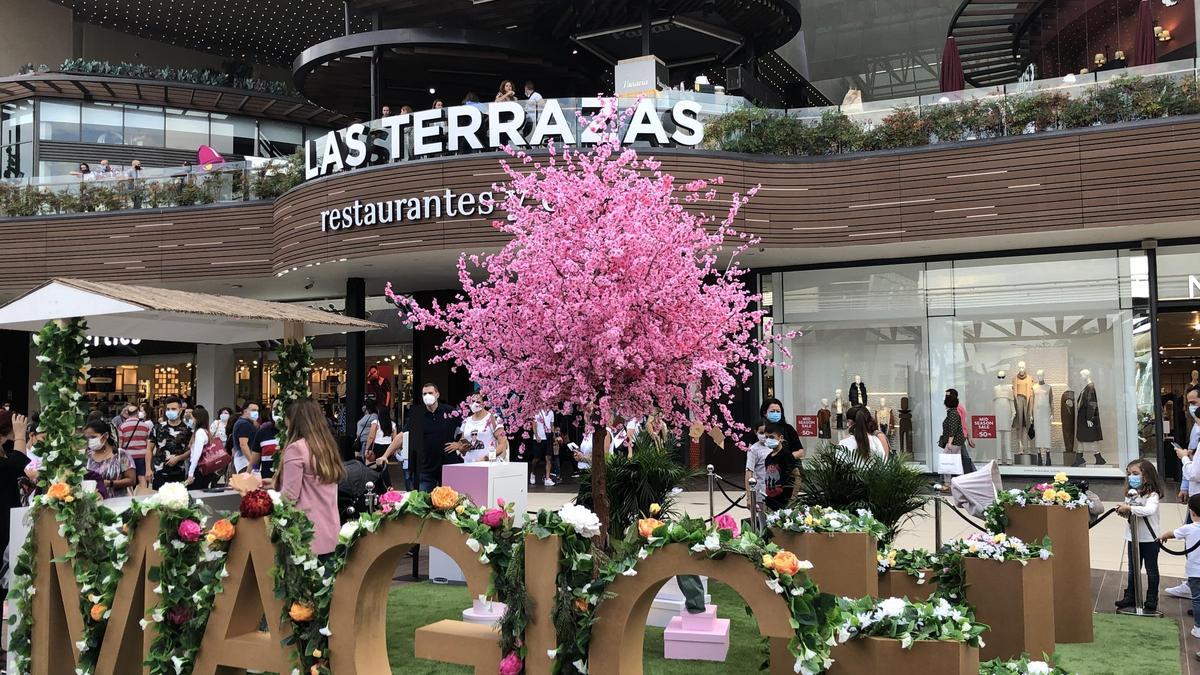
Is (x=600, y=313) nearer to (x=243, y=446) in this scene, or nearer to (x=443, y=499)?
(x=443, y=499)

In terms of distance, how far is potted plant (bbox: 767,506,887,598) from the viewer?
18.8 feet

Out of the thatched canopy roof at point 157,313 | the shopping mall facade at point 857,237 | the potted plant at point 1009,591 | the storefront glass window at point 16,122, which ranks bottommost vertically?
→ the potted plant at point 1009,591

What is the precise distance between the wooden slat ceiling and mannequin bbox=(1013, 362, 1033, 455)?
55.8 ft

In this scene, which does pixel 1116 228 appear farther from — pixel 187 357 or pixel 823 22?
pixel 187 357

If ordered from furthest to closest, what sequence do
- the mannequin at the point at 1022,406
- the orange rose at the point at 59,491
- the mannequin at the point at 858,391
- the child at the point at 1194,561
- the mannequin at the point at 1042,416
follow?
the mannequin at the point at 858,391, the mannequin at the point at 1022,406, the mannequin at the point at 1042,416, the child at the point at 1194,561, the orange rose at the point at 59,491

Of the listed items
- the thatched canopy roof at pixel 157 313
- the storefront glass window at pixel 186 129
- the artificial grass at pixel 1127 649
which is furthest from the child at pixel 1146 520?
the storefront glass window at pixel 186 129

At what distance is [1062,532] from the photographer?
21.7 ft

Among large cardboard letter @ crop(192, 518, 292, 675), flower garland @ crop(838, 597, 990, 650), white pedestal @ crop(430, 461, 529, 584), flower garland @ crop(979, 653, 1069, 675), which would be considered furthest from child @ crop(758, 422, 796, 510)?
large cardboard letter @ crop(192, 518, 292, 675)

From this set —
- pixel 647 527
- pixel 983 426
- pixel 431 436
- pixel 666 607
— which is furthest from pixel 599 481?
pixel 983 426

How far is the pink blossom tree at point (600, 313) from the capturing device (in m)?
6.12

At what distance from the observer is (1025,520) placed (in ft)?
22.2

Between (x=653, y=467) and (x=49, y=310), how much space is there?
15.3ft

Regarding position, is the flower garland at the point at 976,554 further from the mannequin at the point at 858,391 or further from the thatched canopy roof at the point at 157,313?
the mannequin at the point at 858,391

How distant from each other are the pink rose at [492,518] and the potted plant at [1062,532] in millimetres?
3856
